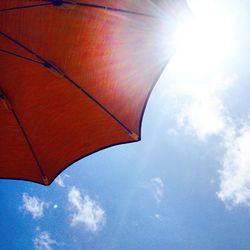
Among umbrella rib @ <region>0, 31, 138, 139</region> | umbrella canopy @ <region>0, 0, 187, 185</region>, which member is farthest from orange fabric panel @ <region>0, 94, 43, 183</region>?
umbrella rib @ <region>0, 31, 138, 139</region>

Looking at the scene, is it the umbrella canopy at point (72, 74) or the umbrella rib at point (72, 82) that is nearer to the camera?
the umbrella canopy at point (72, 74)

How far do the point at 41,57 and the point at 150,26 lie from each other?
1.93m

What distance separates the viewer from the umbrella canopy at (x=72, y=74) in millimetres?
4805

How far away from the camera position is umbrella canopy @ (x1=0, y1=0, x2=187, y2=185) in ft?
15.8

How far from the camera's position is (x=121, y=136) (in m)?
6.29

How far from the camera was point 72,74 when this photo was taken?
555cm

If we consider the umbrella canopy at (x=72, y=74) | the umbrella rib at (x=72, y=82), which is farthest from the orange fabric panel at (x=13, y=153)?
the umbrella rib at (x=72, y=82)

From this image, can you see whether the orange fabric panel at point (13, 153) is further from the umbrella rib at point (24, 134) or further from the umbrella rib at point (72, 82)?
the umbrella rib at point (72, 82)

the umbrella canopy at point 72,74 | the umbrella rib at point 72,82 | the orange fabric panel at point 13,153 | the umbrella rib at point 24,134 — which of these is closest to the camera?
the umbrella canopy at point 72,74

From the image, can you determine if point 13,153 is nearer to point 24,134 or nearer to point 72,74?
point 24,134

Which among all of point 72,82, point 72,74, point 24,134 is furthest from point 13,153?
point 72,74

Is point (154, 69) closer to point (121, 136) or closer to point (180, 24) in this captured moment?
point (180, 24)

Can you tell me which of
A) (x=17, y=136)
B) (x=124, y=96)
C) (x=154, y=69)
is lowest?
(x=17, y=136)

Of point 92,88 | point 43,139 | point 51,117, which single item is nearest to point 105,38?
point 92,88
